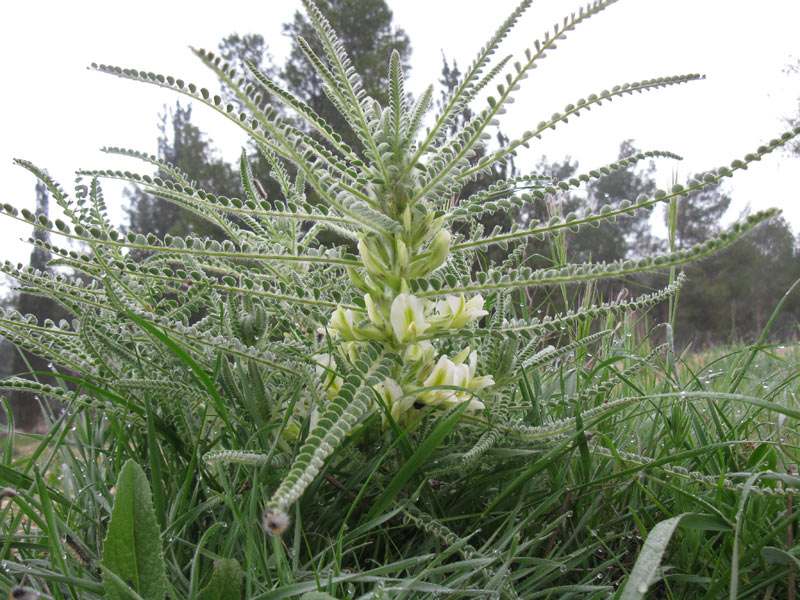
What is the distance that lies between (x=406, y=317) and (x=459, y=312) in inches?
3.9

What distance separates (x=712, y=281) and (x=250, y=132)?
26.4m

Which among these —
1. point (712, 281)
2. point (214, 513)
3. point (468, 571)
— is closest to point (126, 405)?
point (214, 513)

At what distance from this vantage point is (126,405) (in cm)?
82

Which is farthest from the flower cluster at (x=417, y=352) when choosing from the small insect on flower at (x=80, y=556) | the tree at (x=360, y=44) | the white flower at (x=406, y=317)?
the tree at (x=360, y=44)

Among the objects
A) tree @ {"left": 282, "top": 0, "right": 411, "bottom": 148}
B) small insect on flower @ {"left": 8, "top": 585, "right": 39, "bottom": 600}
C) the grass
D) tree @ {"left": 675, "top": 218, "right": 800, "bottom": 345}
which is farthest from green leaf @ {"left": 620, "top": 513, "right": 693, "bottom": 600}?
tree @ {"left": 675, "top": 218, "right": 800, "bottom": 345}

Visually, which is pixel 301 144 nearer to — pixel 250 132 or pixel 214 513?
pixel 250 132

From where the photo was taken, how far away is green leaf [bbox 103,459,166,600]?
56 cm

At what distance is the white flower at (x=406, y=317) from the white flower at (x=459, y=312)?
0.20ft

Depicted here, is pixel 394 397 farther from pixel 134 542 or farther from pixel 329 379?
pixel 134 542

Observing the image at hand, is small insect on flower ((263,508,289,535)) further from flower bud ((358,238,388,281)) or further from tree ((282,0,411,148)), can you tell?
tree ((282,0,411,148))

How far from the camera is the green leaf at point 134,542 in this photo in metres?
0.56

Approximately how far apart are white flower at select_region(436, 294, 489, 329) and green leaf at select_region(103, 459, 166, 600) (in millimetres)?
447

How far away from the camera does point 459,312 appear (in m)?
0.76

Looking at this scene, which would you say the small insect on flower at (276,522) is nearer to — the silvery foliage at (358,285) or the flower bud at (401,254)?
the silvery foliage at (358,285)
